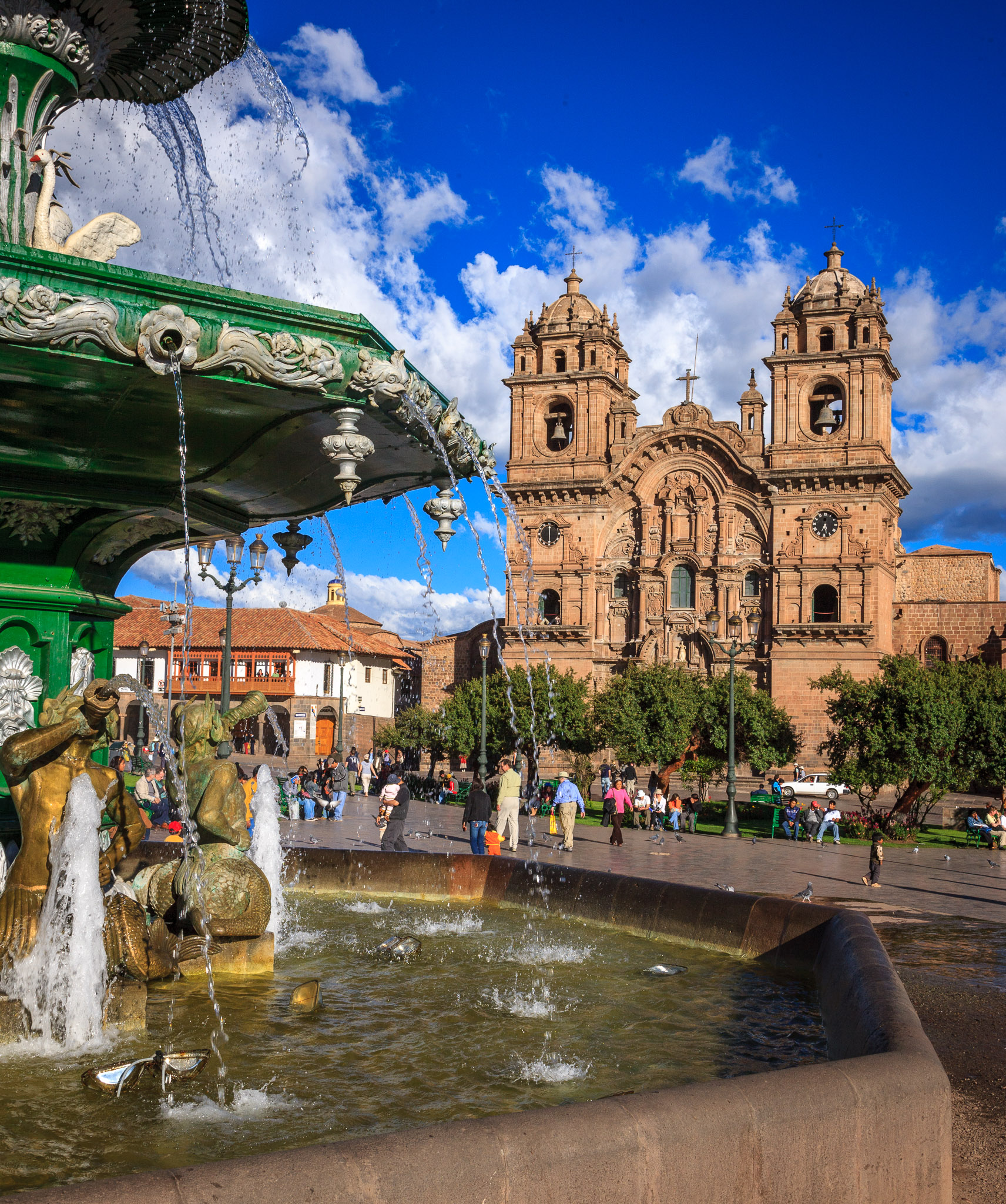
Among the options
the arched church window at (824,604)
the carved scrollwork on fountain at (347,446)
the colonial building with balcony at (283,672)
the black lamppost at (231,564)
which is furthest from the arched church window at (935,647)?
the carved scrollwork on fountain at (347,446)

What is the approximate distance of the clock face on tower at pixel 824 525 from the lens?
136 feet

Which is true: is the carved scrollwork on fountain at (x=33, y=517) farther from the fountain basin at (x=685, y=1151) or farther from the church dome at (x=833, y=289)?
the church dome at (x=833, y=289)

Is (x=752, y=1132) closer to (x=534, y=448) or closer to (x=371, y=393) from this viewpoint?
(x=371, y=393)

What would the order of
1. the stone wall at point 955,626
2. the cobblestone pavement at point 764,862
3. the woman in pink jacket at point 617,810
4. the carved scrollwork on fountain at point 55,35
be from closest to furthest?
the carved scrollwork on fountain at point 55,35 → the cobblestone pavement at point 764,862 → the woman in pink jacket at point 617,810 → the stone wall at point 955,626

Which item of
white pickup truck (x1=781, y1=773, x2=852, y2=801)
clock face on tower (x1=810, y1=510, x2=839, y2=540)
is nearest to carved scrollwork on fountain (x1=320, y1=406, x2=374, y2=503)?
white pickup truck (x1=781, y1=773, x2=852, y2=801)

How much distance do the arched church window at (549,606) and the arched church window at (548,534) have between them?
1.98 meters

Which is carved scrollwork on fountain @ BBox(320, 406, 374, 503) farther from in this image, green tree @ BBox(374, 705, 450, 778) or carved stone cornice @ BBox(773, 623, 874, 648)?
carved stone cornice @ BBox(773, 623, 874, 648)

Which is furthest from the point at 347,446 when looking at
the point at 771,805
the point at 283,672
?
the point at 283,672

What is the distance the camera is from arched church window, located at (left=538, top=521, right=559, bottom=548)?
4609cm

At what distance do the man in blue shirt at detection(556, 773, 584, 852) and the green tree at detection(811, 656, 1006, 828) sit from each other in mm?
8184

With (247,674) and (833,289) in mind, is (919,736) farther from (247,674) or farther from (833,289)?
(247,674)

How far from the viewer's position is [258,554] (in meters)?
13.4

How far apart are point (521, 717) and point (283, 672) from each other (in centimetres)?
1615

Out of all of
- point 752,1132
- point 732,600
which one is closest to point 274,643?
point 732,600
